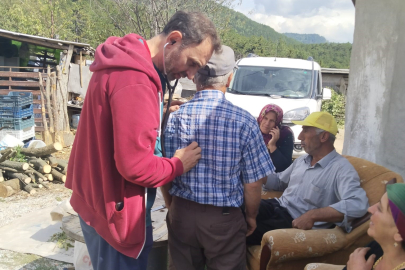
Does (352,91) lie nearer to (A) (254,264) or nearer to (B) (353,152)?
(B) (353,152)

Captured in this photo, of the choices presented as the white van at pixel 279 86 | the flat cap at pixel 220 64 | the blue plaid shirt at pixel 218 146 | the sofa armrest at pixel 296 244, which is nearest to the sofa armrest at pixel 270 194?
the sofa armrest at pixel 296 244

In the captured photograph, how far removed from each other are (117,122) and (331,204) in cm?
211

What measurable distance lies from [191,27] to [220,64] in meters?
0.41

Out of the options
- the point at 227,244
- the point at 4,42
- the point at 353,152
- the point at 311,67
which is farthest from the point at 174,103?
the point at 4,42

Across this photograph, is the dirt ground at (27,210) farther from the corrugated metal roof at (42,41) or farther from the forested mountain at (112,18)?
the forested mountain at (112,18)

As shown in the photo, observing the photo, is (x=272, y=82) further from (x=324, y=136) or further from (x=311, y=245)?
(x=311, y=245)

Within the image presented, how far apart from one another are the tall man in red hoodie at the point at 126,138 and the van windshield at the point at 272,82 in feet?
18.2

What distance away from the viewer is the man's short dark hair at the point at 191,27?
1618 mm

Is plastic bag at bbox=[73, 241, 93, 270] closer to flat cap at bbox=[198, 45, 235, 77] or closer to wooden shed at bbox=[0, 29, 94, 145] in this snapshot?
flat cap at bbox=[198, 45, 235, 77]

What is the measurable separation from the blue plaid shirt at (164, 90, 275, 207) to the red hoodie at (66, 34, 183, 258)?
0.34 metres

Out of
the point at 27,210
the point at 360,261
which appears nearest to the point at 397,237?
the point at 360,261

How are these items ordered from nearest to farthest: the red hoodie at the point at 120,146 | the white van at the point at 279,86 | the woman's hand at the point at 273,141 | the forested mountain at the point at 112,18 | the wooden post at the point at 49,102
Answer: the red hoodie at the point at 120,146 → the woman's hand at the point at 273,141 → the white van at the point at 279,86 → the wooden post at the point at 49,102 → the forested mountain at the point at 112,18

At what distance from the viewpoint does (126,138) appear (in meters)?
1.40

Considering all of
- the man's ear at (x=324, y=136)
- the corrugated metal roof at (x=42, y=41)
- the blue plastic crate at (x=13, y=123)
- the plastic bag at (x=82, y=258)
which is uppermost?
the corrugated metal roof at (x=42, y=41)
